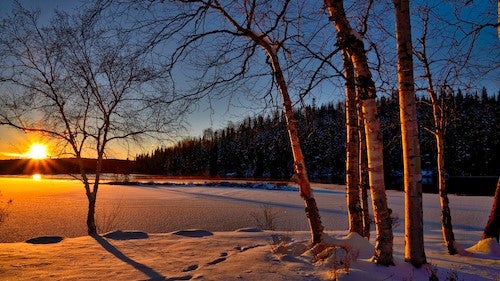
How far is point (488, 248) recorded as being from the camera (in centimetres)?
793

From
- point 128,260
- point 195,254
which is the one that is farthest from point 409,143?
point 128,260

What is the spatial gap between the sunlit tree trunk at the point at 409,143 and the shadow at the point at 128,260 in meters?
3.34

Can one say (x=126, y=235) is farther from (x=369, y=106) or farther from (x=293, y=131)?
(x=369, y=106)

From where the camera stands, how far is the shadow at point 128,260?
5294mm

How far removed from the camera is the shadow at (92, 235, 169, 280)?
17.4 feet

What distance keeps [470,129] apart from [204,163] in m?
61.5

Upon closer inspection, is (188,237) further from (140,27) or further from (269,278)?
(140,27)

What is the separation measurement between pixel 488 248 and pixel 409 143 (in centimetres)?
525

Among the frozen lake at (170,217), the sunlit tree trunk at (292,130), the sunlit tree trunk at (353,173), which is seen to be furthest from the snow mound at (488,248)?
the sunlit tree trunk at (292,130)

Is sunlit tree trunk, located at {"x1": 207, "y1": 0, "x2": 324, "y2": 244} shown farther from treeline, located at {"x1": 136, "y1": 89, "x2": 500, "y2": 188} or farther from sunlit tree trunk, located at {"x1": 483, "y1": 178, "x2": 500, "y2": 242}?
treeline, located at {"x1": 136, "y1": 89, "x2": 500, "y2": 188}

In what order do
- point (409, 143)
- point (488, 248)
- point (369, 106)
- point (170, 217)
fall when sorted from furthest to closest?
point (170, 217) → point (488, 248) → point (369, 106) → point (409, 143)

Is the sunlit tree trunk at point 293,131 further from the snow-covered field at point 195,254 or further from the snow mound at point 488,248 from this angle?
the snow mound at point 488,248

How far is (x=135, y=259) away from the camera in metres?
6.64

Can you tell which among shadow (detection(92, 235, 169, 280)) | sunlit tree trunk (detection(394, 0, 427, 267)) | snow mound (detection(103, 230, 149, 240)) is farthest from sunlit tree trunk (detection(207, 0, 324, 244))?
snow mound (detection(103, 230, 149, 240))
